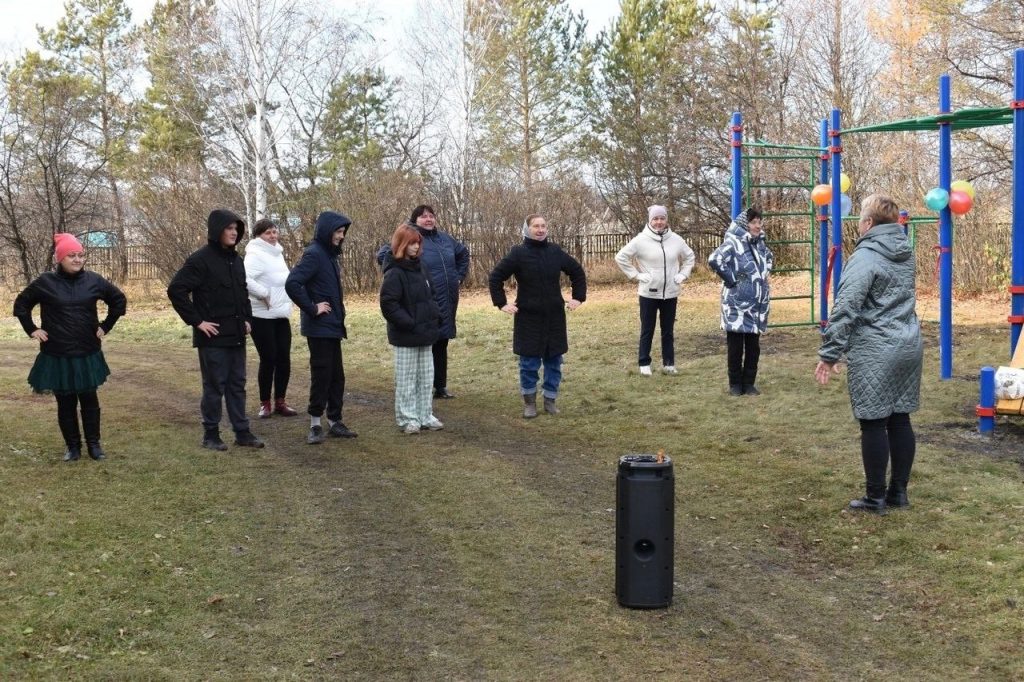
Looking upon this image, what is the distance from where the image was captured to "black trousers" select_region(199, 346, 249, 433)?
802 cm

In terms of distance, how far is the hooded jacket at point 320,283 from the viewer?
27.7ft

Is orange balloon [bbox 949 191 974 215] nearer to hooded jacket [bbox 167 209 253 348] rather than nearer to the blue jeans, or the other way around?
the blue jeans

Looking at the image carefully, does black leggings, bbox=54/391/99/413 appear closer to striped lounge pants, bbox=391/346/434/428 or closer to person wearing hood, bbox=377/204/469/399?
striped lounge pants, bbox=391/346/434/428

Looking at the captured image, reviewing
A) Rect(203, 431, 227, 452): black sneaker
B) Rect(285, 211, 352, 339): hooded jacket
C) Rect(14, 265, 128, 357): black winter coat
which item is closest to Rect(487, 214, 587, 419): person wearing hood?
Rect(285, 211, 352, 339): hooded jacket

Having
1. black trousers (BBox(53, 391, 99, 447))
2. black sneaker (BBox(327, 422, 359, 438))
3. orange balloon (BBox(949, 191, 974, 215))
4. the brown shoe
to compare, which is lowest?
black sneaker (BBox(327, 422, 359, 438))

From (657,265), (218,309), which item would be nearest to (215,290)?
(218,309)

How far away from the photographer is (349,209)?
26203mm

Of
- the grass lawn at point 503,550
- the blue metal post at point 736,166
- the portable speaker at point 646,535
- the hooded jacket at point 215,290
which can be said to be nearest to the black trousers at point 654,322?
the grass lawn at point 503,550

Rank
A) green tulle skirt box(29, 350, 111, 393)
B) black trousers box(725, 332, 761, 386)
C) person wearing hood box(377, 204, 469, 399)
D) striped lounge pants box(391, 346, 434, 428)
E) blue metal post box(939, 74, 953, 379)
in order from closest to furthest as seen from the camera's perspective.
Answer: green tulle skirt box(29, 350, 111, 393), striped lounge pants box(391, 346, 434, 428), person wearing hood box(377, 204, 469, 399), black trousers box(725, 332, 761, 386), blue metal post box(939, 74, 953, 379)

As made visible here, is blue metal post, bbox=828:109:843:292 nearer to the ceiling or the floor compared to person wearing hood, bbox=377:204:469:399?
nearer to the ceiling

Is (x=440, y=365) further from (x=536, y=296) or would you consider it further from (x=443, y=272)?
(x=536, y=296)

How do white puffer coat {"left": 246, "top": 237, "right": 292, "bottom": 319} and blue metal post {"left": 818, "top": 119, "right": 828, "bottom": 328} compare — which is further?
blue metal post {"left": 818, "top": 119, "right": 828, "bottom": 328}

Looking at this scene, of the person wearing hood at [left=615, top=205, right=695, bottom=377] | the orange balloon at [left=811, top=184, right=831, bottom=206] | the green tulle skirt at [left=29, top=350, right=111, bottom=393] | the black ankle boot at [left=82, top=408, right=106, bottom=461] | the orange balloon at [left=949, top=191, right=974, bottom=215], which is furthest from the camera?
the orange balloon at [left=811, top=184, right=831, bottom=206]

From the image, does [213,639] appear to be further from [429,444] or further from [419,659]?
[429,444]
